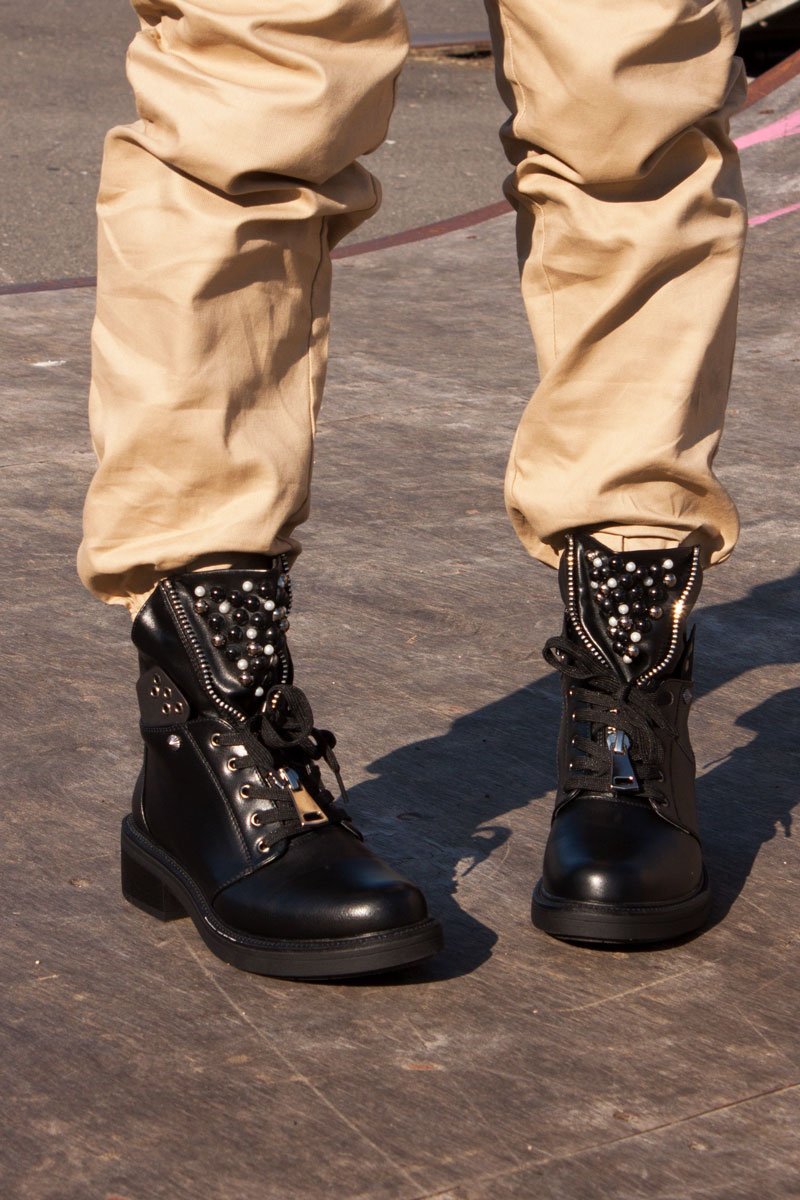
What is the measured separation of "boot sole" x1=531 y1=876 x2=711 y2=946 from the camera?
1.71 m

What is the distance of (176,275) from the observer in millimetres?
1669

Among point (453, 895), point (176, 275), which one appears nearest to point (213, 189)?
point (176, 275)

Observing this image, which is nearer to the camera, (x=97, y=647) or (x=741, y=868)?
(x=741, y=868)

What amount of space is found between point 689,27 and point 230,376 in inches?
23.0

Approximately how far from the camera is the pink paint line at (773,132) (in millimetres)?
5730

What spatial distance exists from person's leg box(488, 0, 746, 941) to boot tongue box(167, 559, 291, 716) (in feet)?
1.09

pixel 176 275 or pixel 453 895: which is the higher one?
pixel 176 275

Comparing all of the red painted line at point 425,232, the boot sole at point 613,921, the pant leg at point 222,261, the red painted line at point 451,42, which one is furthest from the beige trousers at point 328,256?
the red painted line at point 451,42

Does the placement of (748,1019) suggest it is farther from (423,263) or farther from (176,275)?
(423,263)

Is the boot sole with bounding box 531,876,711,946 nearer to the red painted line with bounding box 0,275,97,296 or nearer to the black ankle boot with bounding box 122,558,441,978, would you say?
the black ankle boot with bounding box 122,558,441,978

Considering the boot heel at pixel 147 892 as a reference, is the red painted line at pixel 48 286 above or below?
below

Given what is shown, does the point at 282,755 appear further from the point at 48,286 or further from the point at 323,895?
the point at 48,286

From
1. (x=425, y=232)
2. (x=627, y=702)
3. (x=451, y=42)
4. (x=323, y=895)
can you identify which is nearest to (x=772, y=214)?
(x=425, y=232)

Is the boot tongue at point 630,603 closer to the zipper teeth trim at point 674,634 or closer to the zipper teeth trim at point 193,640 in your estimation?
the zipper teeth trim at point 674,634
